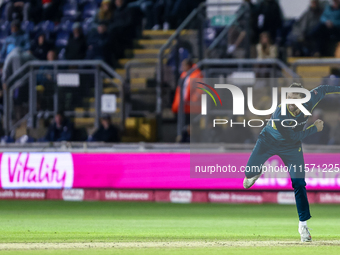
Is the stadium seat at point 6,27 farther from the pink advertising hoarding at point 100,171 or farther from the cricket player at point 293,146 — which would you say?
the cricket player at point 293,146

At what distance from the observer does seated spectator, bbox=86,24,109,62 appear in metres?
16.9

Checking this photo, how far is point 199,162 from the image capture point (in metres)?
13.3

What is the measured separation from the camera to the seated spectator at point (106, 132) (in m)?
14.2

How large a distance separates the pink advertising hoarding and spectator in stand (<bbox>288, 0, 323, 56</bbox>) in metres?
4.27

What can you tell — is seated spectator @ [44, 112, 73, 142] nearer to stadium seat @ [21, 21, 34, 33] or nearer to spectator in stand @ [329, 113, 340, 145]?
stadium seat @ [21, 21, 34, 33]

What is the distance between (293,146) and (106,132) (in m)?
6.07

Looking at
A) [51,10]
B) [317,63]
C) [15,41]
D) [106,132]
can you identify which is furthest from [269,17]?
[15,41]

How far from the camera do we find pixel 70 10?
19.4 m

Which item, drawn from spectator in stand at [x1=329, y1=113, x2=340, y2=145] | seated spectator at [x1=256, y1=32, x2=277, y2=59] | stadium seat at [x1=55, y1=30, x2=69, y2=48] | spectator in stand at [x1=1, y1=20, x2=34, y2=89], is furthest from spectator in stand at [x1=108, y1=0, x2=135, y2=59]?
spectator in stand at [x1=329, y1=113, x2=340, y2=145]

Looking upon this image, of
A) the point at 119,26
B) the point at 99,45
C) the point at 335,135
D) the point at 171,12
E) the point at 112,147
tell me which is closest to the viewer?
the point at 335,135

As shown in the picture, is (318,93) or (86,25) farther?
(86,25)

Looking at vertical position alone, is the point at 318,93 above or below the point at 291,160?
above

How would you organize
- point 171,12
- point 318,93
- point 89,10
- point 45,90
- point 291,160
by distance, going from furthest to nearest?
1. point 89,10
2. point 171,12
3. point 45,90
4. point 318,93
5. point 291,160

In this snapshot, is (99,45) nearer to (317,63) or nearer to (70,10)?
(70,10)
